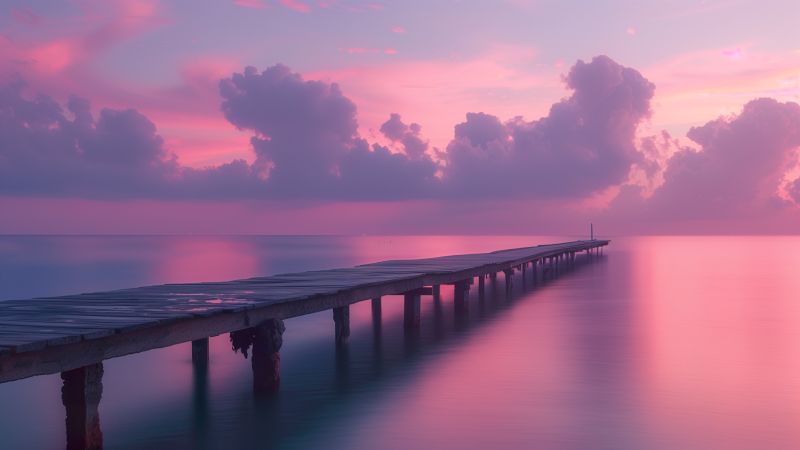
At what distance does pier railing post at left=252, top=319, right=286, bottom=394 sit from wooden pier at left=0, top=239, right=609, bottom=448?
0.05 feet

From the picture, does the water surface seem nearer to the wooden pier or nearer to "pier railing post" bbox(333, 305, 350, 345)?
"pier railing post" bbox(333, 305, 350, 345)

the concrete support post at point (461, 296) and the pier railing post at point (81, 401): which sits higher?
the pier railing post at point (81, 401)

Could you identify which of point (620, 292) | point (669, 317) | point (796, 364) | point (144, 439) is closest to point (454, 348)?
point (796, 364)

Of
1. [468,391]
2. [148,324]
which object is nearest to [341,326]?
[468,391]

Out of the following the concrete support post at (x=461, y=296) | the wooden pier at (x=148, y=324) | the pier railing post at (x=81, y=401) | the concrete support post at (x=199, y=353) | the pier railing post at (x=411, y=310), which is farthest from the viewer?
the concrete support post at (x=461, y=296)

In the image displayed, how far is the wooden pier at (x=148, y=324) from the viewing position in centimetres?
686

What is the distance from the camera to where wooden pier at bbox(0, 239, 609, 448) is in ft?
22.5

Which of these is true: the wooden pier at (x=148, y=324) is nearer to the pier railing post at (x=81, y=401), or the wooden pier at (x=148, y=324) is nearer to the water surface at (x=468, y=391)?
the pier railing post at (x=81, y=401)

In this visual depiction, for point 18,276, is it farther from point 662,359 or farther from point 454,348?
point 662,359

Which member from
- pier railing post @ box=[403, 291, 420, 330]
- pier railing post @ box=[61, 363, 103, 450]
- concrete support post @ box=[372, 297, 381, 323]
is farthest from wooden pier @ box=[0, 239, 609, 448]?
concrete support post @ box=[372, 297, 381, 323]

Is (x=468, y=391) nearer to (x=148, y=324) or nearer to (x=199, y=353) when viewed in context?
(x=199, y=353)

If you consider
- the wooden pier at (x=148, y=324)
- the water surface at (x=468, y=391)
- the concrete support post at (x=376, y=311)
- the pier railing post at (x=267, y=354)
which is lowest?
the water surface at (x=468, y=391)

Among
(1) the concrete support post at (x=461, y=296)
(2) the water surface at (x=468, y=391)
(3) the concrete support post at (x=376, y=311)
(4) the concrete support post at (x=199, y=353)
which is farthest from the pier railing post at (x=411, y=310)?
(4) the concrete support post at (x=199, y=353)

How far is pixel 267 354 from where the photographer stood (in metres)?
11.0
